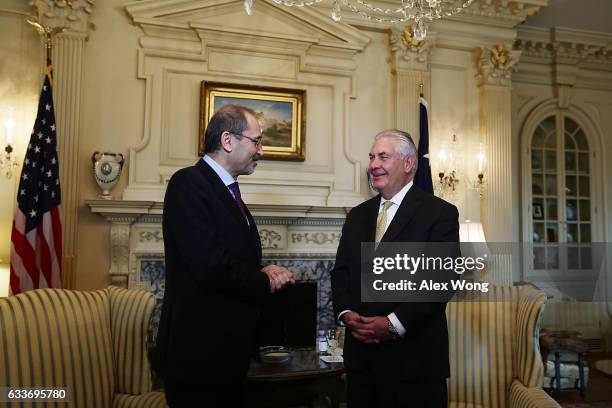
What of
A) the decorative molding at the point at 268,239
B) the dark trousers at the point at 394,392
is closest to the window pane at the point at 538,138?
the decorative molding at the point at 268,239

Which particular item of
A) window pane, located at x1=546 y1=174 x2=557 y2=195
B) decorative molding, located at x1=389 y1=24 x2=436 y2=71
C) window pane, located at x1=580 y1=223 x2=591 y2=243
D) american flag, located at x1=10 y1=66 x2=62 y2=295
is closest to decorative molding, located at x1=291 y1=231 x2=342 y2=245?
decorative molding, located at x1=389 y1=24 x2=436 y2=71

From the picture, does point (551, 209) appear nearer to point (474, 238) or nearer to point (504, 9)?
point (474, 238)

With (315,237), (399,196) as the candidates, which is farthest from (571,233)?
(399,196)

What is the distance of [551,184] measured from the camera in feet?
19.4

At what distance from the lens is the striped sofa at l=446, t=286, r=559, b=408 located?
2293mm

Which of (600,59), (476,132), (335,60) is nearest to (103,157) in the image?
(335,60)

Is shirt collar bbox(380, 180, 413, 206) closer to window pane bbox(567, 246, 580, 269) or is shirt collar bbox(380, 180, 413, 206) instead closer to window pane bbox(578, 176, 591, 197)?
window pane bbox(567, 246, 580, 269)

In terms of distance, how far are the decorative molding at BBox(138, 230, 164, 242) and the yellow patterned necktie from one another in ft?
8.51

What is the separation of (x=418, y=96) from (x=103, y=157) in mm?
3025

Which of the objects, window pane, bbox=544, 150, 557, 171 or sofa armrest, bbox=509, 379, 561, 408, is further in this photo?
window pane, bbox=544, 150, 557, 171

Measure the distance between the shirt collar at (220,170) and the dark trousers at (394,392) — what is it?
0.87 metres

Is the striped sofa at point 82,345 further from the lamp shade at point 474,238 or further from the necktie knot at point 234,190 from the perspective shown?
the lamp shade at point 474,238

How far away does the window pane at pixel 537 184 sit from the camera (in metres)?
5.84

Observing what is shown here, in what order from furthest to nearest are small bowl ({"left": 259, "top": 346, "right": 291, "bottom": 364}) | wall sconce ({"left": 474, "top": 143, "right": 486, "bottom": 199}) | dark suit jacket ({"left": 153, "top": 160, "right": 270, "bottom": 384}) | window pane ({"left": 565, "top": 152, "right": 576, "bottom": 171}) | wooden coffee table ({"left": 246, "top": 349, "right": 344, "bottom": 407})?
window pane ({"left": 565, "top": 152, "right": 576, "bottom": 171})
wall sconce ({"left": 474, "top": 143, "right": 486, "bottom": 199})
small bowl ({"left": 259, "top": 346, "right": 291, "bottom": 364})
wooden coffee table ({"left": 246, "top": 349, "right": 344, "bottom": 407})
dark suit jacket ({"left": 153, "top": 160, "right": 270, "bottom": 384})
